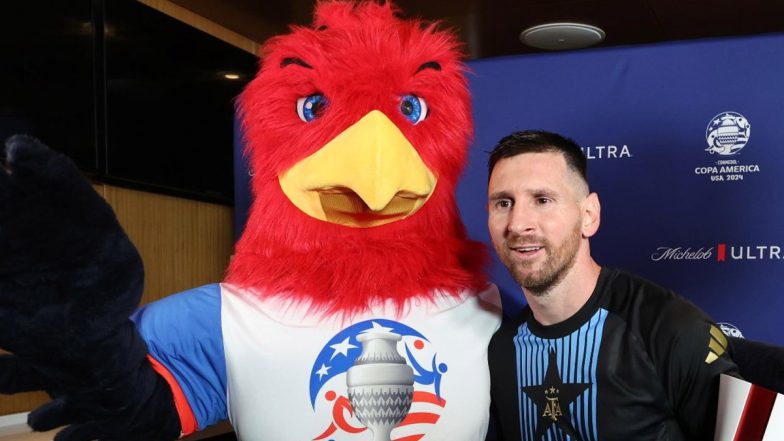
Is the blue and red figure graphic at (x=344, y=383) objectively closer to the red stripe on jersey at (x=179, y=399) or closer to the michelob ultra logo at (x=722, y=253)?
the red stripe on jersey at (x=179, y=399)

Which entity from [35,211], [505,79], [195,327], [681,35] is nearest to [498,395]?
[195,327]

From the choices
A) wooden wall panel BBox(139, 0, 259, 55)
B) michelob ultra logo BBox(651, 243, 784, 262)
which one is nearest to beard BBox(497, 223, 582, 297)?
michelob ultra logo BBox(651, 243, 784, 262)

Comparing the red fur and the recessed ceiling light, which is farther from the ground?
the recessed ceiling light

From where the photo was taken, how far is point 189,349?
1.23m

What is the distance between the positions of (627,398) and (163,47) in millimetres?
2013

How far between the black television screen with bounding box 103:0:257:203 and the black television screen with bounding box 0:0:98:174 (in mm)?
90

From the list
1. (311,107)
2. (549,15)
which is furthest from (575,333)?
(549,15)

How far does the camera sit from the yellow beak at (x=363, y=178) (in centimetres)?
110

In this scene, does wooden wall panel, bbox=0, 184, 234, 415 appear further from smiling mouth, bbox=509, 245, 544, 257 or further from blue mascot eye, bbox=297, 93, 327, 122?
smiling mouth, bbox=509, 245, 544, 257

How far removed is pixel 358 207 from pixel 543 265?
0.31 metres

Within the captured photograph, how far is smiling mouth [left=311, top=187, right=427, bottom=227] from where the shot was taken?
1.17m

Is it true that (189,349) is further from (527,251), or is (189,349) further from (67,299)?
(527,251)

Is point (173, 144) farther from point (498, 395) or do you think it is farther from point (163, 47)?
point (498, 395)

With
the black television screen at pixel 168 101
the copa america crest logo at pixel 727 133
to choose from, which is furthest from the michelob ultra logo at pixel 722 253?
the black television screen at pixel 168 101
